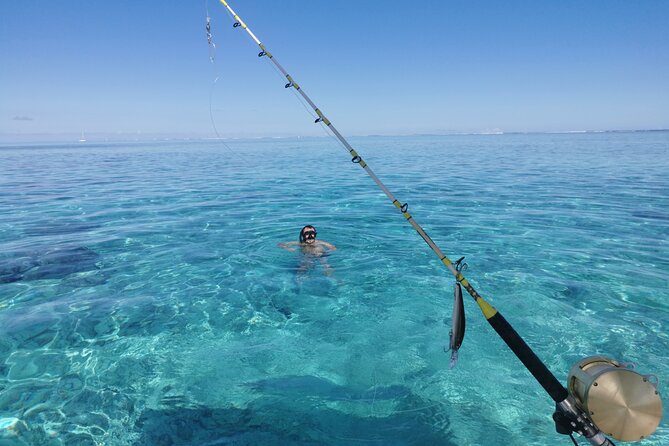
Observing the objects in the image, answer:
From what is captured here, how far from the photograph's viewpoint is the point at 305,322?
26.2ft

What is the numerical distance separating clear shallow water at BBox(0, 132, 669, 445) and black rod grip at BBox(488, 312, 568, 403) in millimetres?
2262

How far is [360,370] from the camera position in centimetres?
635

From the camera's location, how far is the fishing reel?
2.67 m

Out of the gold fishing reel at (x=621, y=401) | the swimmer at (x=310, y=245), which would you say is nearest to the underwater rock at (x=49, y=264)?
the swimmer at (x=310, y=245)

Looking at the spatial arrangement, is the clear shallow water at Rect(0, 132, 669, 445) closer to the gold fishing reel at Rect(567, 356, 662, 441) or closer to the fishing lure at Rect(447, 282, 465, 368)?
the fishing lure at Rect(447, 282, 465, 368)

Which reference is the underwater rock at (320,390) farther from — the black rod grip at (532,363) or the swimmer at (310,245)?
the swimmer at (310,245)

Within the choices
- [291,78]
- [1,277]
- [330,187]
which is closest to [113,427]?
[291,78]

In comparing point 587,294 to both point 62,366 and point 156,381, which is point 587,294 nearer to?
point 156,381

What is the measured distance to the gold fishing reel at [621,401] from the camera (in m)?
2.67

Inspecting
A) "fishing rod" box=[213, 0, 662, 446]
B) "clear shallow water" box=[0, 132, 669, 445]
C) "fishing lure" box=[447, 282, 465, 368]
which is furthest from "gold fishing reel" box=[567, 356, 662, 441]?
"clear shallow water" box=[0, 132, 669, 445]

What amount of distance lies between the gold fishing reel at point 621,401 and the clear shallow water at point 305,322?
2.48 metres

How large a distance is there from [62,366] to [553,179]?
28.3m

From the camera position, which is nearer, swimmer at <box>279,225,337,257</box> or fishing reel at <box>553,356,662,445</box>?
fishing reel at <box>553,356,662,445</box>

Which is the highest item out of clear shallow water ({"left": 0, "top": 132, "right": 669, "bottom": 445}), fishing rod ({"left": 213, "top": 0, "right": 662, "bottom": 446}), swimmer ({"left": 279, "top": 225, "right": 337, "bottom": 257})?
fishing rod ({"left": 213, "top": 0, "right": 662, "bottom": 446})
